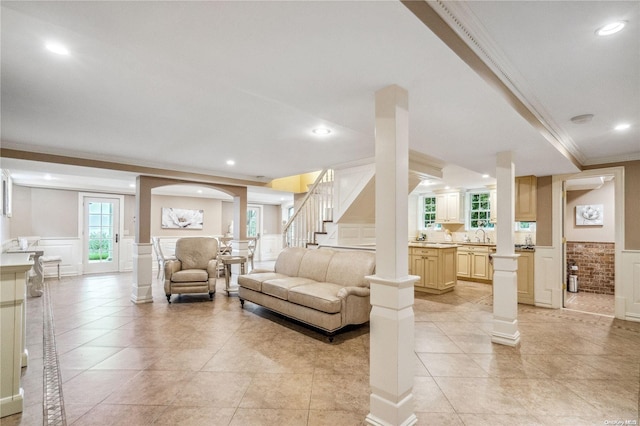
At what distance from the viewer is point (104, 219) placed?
792cm

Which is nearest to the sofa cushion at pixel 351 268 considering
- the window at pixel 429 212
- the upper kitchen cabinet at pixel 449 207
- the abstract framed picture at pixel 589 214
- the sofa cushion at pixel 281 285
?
the sofa cushion at pixel 281 285

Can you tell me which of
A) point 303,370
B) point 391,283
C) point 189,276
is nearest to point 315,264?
point 303,370

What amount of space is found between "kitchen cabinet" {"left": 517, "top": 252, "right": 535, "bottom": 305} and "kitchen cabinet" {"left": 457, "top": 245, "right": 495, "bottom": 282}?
145 cm

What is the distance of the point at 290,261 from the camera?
4.95m

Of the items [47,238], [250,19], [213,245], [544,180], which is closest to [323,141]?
[250,19]

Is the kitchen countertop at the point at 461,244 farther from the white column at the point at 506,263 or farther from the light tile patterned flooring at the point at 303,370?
the white column at the point at 506,263

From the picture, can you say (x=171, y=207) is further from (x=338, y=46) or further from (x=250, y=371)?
(x=338, y=46)

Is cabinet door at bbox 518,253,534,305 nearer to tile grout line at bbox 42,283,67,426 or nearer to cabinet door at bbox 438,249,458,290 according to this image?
cabinet door at bbox 438,249,458,290

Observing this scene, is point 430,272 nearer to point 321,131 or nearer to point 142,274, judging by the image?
point 321,131

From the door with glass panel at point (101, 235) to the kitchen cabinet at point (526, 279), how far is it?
30.4ft

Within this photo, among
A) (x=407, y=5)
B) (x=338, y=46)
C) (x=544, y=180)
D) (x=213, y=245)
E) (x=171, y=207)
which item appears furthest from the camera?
(x=171, y=207)

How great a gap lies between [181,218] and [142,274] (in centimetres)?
442

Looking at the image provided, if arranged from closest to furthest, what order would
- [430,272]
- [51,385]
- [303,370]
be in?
1. [51,385]
2. [303,370]
3. [430,272]

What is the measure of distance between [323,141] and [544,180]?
387 cm
